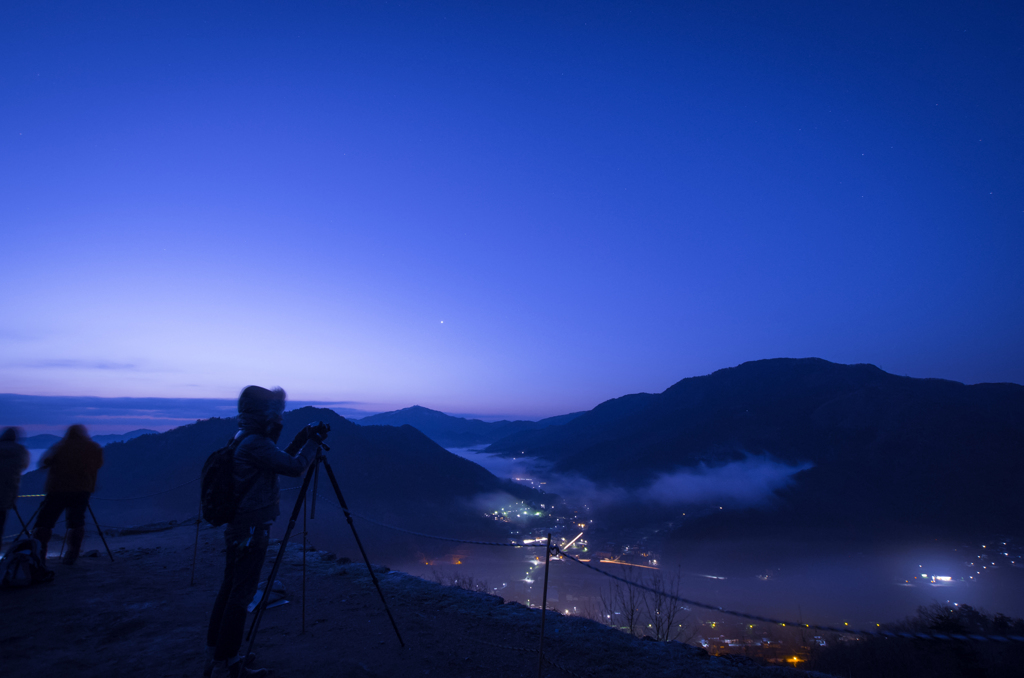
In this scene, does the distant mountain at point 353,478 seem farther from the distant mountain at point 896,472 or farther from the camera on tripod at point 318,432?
Result: the camera on tripod at point 318,432

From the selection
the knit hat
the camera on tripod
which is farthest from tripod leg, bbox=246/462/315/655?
the knit hat

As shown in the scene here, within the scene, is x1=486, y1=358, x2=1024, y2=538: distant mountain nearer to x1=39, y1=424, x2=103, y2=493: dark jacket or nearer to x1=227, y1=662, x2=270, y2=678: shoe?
x1=39, y1=424, x2=103, y2=493: dark jacket

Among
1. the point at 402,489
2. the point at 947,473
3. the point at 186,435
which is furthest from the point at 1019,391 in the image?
the point at 186,435

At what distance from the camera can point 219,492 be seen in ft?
12.0

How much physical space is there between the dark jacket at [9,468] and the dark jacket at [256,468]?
5629 mm

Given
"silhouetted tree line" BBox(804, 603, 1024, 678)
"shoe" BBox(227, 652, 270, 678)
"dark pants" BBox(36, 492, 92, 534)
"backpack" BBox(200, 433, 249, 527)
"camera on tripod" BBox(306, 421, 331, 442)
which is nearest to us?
"backpack" BBox(200, 433, 249, 527)

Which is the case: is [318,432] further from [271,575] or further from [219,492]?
[271,575]

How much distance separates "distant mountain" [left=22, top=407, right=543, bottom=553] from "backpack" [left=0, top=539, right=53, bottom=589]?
271 feet

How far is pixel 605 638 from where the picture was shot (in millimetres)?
5539

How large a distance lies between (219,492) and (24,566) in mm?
5707

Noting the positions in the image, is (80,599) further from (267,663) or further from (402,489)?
(402,489)

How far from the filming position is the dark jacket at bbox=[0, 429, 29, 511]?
6348mm

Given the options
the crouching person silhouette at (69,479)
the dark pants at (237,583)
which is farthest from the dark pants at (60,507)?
the dark pants at (237,583)

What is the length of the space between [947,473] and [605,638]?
741 ft
